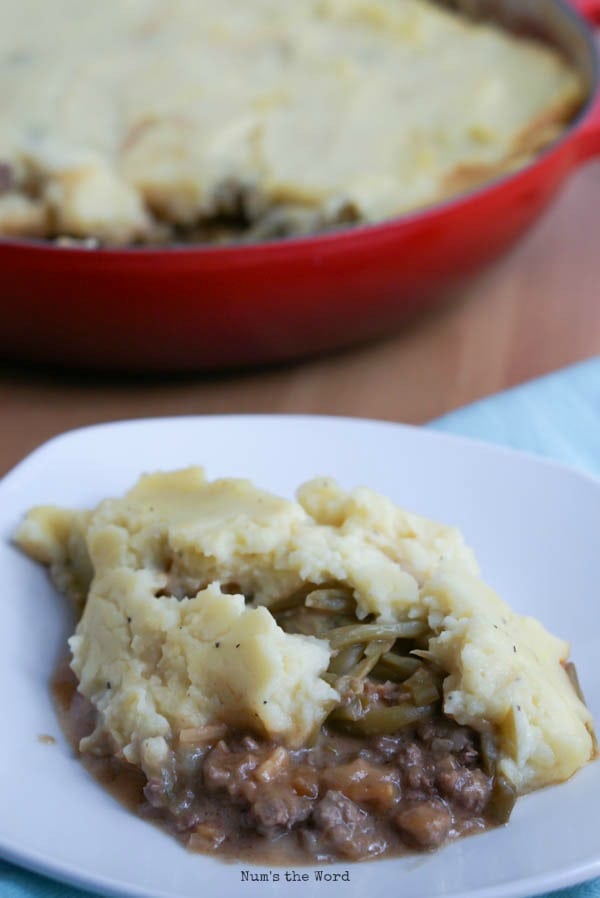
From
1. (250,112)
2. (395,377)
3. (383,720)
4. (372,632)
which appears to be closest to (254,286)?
(395,377)

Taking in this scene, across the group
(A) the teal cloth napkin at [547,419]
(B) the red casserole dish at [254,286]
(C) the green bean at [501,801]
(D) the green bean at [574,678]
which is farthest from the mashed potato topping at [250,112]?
(C) the green bean at [501,801]

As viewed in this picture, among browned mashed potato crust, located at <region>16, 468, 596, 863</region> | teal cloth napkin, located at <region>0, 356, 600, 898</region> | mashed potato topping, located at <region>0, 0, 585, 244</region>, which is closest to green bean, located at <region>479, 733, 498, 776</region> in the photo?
browned mashed potato crust, located at <region>16, 468, 596, 863</region>

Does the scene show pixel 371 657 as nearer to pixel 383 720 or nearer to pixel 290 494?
pixel 383 720

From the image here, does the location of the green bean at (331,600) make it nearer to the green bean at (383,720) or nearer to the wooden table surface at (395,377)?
the green bean at (383,720)

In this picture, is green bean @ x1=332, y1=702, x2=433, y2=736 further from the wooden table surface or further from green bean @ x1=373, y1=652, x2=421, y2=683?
the wooden table surface

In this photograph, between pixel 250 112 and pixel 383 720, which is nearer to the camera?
pixel 383 720
